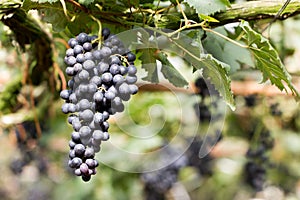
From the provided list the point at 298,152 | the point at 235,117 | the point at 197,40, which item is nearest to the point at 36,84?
the point at 197,40

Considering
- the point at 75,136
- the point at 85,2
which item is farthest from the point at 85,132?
the point at 85,2

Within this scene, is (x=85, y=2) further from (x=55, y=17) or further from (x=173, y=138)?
(x=173, y=138)

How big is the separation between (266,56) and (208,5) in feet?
0.48

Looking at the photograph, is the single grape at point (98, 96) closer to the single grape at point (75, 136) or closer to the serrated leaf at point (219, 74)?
the single grape at point (75, 136)

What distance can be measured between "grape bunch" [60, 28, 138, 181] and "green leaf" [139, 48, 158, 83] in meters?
0.13

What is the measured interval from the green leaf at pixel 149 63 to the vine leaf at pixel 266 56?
0.19 meters

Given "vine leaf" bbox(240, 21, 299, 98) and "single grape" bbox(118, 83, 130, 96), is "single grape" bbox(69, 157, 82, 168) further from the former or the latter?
"vine leaf" bbox(240, 21, 299, 98)

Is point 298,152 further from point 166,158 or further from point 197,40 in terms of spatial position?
point 197,40

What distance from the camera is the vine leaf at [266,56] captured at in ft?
3.21

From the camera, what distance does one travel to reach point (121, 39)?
40.8 inches

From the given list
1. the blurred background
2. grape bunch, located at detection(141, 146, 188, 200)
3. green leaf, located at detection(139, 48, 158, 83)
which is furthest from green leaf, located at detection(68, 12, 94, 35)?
grape bunch, located at detection(141, 146, 188, 200)

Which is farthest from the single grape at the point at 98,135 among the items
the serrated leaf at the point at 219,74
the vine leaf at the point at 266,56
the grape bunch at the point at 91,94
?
the vine leaf at the point at 266,56

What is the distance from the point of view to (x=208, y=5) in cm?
99

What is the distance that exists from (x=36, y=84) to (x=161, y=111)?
106 cm
